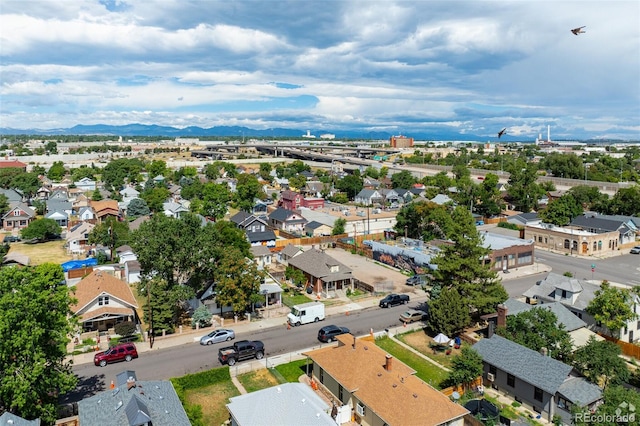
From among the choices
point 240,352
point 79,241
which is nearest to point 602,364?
point 240,352

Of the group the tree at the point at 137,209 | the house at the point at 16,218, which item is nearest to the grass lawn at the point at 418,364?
the tree at the point at 137,209

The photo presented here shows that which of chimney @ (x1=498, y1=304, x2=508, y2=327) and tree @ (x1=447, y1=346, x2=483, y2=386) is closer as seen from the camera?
tree @ (x1=447, y1=346, x2=483, y2=386)

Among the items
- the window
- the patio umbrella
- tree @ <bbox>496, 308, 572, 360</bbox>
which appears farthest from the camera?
the patio umbrella

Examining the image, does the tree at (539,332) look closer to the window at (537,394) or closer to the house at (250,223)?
the window at (537,394)

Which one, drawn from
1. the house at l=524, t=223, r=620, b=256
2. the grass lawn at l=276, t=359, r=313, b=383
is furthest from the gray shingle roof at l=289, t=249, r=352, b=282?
the house at l=524, t=223, r=620, b=256

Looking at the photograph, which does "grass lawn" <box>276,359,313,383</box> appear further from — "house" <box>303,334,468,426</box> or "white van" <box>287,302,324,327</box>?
"white van" <box>287,302,324,327</box>

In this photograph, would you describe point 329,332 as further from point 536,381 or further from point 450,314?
point 536,381

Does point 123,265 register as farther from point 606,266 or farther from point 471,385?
point 606,266
